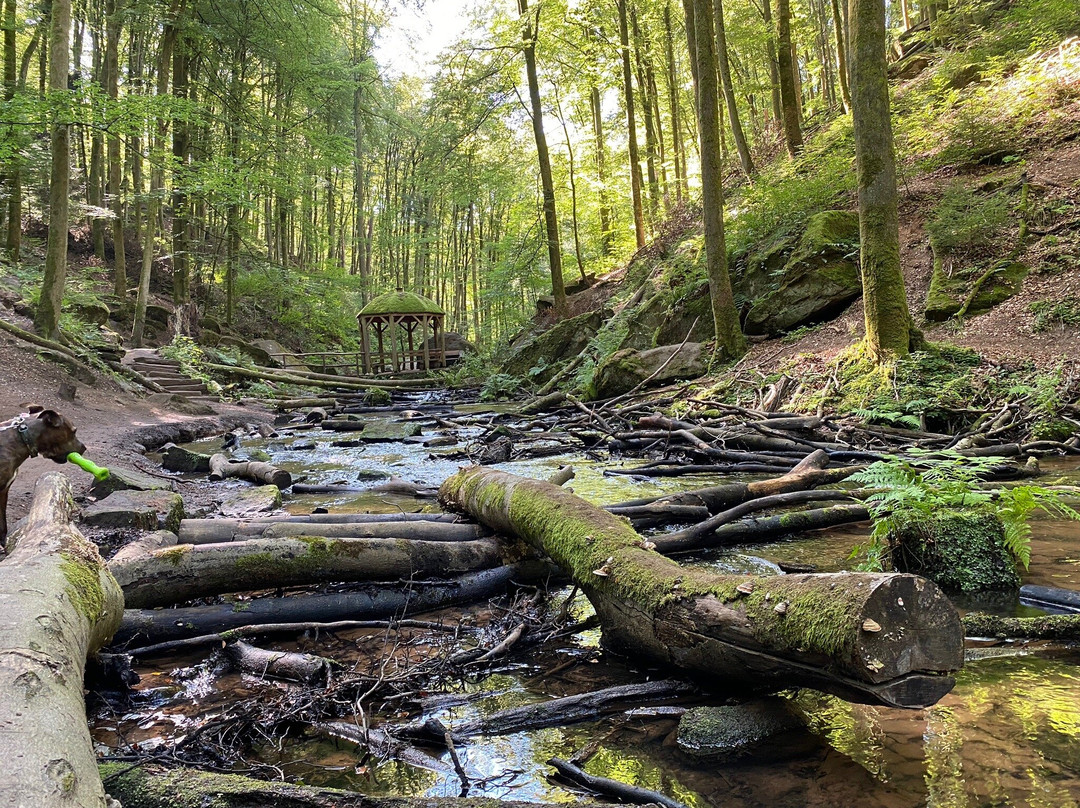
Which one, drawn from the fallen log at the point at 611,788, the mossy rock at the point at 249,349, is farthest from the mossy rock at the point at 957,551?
the mossy rock at the point at 249,349

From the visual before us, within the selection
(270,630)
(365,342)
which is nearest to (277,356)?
(365,342)

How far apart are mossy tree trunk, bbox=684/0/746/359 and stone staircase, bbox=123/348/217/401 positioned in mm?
14076

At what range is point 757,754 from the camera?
2305 mm

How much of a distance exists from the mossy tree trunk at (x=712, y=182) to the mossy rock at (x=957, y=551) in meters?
9.45

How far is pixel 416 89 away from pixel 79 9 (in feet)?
94.2

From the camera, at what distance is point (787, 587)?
2184 millimetres

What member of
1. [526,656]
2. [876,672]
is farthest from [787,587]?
[526,656]

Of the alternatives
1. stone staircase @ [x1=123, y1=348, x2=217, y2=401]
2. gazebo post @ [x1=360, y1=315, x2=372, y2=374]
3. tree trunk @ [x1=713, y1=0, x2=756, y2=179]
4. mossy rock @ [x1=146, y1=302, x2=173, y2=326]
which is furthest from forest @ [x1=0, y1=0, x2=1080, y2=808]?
gazebo post @ [x1=360, y1=315, x2=372, y2=374]

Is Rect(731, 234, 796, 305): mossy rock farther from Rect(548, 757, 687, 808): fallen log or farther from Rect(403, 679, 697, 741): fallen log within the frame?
Rect(548, 757, 687, 808): fallen log

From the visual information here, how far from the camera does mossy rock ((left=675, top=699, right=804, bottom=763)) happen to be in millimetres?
2332

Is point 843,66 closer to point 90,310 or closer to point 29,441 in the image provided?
point 29,441

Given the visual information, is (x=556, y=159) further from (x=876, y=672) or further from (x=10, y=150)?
(x=876, y=672)

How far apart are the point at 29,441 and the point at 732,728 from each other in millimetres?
4713

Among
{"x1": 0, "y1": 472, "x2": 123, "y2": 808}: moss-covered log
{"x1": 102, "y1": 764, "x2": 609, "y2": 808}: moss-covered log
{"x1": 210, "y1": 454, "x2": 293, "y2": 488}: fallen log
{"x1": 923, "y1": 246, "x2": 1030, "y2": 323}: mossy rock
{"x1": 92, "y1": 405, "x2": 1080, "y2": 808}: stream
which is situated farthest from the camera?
{"x1": 923, "y1": 246, "x2": 1030, "y2": 323}: mossy rock
